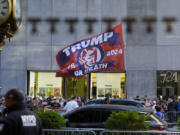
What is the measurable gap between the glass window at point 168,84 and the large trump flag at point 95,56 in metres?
15.3

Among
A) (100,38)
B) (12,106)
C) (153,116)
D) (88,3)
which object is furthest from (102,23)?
(12,106)

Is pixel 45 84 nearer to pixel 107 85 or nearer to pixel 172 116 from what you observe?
pixel 107 85

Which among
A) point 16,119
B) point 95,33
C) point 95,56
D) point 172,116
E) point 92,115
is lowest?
point 172,116

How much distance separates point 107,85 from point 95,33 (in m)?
4.57

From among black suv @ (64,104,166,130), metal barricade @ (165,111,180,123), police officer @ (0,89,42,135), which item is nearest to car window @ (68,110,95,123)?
black suv @ (64,104,166,130)

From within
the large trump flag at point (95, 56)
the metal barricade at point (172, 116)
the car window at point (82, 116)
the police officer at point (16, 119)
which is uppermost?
the large trump flag at point (95, 56)

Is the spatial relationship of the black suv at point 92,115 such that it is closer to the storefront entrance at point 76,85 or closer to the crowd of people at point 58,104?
the crowd of people at point 58,104

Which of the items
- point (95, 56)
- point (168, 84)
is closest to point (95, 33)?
point (168, 84)

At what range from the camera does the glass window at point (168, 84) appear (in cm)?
3183

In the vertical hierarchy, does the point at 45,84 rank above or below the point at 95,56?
below

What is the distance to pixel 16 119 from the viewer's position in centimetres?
471

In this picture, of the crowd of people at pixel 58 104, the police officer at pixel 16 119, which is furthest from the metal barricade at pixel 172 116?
the police officer at pixel 16 119

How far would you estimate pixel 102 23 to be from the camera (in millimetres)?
32656

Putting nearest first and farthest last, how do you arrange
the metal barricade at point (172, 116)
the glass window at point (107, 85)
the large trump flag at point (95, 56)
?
1. the large trump flag at point (95, 56)
2. the metal barricade at point (172, 116)
3. the glass window at point (107, 85)
